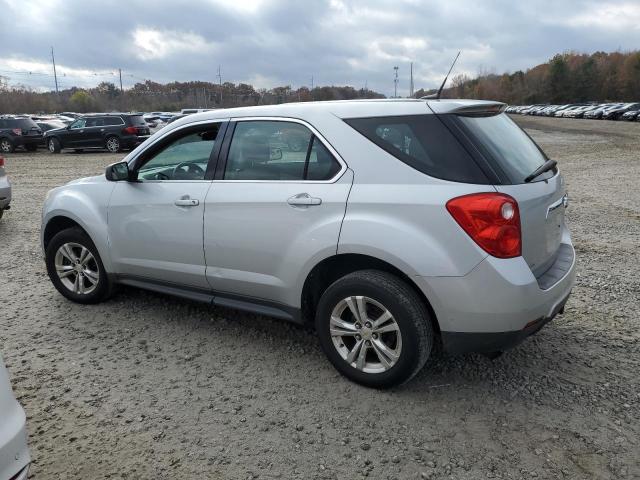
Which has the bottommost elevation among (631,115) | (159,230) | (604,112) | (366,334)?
(366,334)

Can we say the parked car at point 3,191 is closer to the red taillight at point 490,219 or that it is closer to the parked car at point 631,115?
the red taillight at point 490,219

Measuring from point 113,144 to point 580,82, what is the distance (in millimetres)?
94749

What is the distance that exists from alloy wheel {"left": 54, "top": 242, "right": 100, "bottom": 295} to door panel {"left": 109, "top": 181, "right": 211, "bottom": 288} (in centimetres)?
40

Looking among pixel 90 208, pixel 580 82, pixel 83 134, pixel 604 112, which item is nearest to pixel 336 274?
pixel 90 208

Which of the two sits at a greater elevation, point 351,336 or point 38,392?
point 351,336

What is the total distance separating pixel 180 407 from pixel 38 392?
94 cm

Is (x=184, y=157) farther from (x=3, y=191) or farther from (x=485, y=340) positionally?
(x=3, y=191)

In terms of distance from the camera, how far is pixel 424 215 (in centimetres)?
291

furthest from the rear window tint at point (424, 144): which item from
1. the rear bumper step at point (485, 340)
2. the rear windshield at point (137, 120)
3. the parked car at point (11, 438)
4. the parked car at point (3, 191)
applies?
the rear windshield at point (137, 120)

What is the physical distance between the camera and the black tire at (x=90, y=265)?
14.9ft

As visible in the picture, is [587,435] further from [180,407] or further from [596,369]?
[180,407]

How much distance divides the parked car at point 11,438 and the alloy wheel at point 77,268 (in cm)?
265

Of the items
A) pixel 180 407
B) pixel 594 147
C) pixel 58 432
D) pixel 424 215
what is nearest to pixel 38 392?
pixel 58 432

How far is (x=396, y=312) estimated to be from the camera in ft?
9.89
